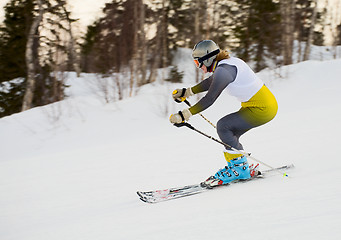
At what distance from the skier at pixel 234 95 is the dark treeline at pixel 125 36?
5289 millimetres

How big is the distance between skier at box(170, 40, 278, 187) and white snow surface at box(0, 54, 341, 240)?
21cm

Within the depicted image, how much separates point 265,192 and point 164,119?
446 centimetres

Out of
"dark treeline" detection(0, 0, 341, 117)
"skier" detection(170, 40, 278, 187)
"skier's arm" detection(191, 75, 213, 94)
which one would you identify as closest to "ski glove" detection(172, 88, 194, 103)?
"skier's arm" detection(191, 75, 213, 94)

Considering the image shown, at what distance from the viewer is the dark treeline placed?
9.80m

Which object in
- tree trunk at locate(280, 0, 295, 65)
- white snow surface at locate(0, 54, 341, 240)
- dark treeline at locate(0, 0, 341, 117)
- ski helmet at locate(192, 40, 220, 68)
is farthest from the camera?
tree trunk at locate(280, 0, 295, 65)

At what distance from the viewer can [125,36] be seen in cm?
988

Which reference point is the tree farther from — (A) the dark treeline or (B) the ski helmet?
(B) the ski helmet

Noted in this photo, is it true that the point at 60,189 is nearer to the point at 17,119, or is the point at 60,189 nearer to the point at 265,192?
the point at 265,192

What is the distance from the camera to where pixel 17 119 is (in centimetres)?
780

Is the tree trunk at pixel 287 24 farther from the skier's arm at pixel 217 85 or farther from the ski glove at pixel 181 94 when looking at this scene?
the skier's arm at pixel 217 85

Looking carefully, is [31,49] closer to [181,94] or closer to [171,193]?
[181,94]

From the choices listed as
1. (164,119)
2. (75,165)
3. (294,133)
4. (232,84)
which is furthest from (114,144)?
(232,84)

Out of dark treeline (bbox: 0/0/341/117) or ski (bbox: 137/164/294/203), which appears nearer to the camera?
ski (bbox: 137/164/294/203)

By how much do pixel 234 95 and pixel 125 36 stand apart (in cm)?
717
